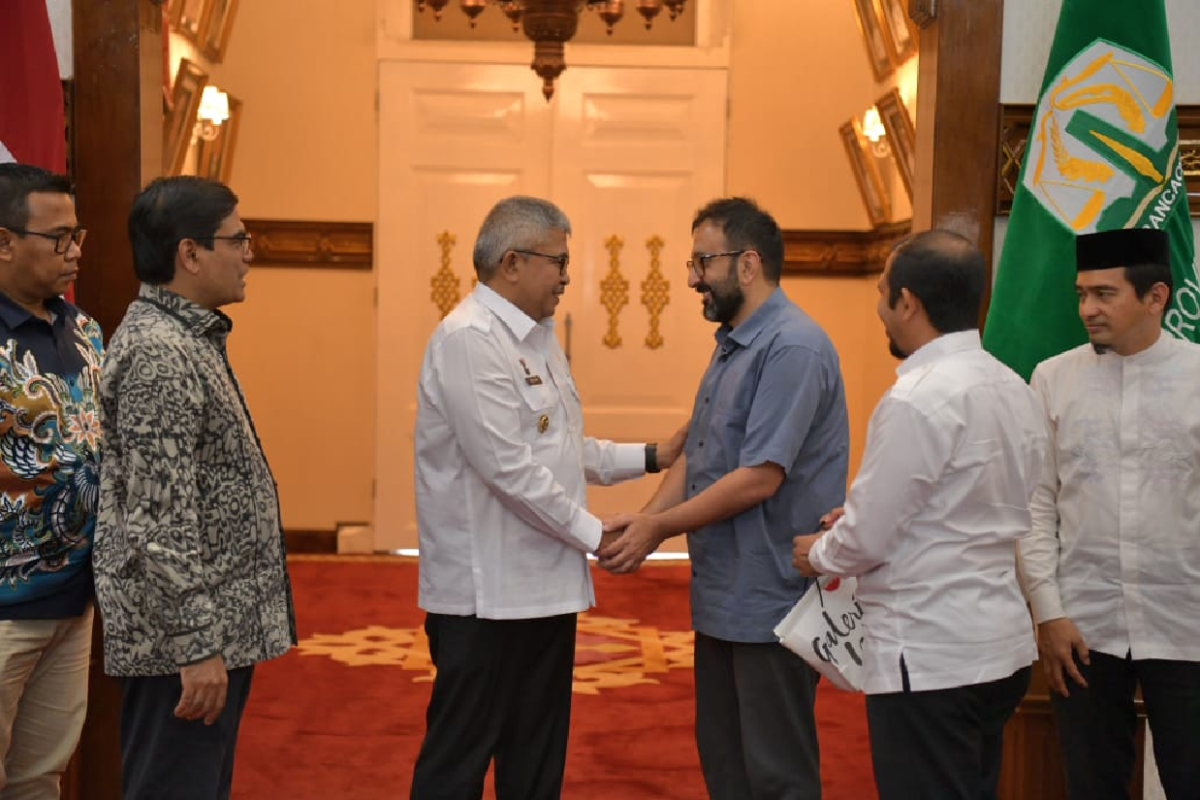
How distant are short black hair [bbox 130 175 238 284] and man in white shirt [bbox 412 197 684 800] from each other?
68cm

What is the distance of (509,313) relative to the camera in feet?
9.84

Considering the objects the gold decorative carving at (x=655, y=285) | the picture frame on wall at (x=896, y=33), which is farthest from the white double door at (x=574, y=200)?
the picture frame on wall at (x=896, y=33)

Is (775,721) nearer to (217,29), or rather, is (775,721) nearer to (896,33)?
(896,33)

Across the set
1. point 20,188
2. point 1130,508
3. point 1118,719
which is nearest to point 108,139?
point 20,188

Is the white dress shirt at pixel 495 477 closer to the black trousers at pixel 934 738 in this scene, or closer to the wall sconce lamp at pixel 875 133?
the black trousers at pixel 934 738

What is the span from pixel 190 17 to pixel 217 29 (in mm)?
598

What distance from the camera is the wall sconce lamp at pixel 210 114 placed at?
669 cm

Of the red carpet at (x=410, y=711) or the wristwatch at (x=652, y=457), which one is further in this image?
the red carpet at (x=410, y=711)

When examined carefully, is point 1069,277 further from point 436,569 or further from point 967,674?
point 436,569

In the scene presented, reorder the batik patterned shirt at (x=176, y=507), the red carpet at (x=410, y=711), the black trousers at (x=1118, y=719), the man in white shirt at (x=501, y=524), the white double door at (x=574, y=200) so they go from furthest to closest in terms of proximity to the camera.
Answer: the white double door at (x=574, y=200)
the red carpet at (x=410, y=711)
the man in white shirt at (x=501, y=524)
the black trousers at (x=1118, y=719)
the batik patterned shirt at (x=176, y=507)

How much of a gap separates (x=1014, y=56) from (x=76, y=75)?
2429mm

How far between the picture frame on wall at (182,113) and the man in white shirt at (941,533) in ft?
13.4

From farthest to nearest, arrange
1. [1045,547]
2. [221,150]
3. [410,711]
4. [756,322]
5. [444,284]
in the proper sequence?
[444,284] → [221,150] → [410,711] → [756,322] → [1045,547]

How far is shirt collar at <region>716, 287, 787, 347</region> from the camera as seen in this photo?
296 centimetres
